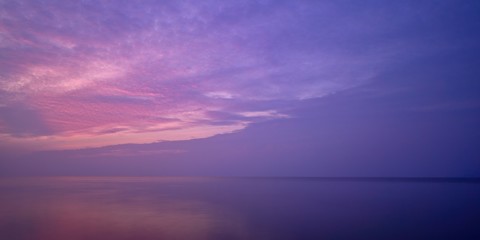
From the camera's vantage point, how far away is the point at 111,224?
2400cm

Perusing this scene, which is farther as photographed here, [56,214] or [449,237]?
[56,214]

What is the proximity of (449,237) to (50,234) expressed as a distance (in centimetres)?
2575

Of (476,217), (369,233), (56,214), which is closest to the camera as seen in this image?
(369,233)

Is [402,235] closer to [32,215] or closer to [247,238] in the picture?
[247,238]

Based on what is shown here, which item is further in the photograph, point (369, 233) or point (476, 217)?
point (476, 217)

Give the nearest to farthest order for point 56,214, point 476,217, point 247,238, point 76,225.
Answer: point 247,238 < point 76,225 < point 476,217 < point 56,214

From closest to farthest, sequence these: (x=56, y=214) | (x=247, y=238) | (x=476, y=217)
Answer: (x=247, y=238) → (x=476, y=217) → (x=56, y=214)

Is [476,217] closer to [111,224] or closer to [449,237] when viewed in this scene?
[449,237]

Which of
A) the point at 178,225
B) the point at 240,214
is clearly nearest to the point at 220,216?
the point at 240,214

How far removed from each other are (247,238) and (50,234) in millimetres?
12849

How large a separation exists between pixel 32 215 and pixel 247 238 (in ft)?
70.4

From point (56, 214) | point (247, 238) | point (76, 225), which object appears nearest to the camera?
point (247, 238)

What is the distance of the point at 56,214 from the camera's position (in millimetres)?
29422

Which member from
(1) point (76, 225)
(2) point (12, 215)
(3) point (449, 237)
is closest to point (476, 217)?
(3) point (449, 237)
